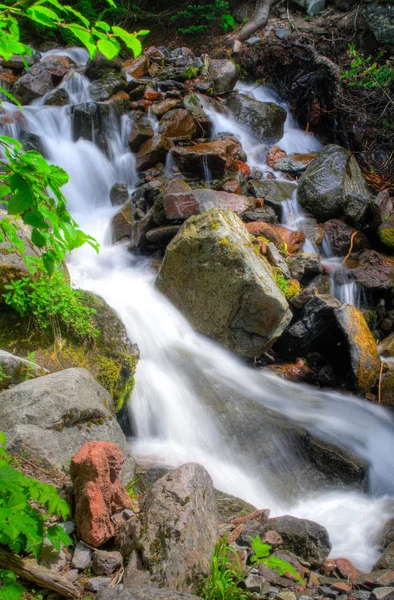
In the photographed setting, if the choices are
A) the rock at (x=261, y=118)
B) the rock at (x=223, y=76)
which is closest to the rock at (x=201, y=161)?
the rock at (x=261, y=118)

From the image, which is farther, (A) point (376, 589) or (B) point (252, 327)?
(B) point (252, 327)

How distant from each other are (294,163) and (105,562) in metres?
10.5

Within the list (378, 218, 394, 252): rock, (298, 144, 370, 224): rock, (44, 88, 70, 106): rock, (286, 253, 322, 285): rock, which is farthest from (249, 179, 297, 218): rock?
(44, 88, 70, 106): rock

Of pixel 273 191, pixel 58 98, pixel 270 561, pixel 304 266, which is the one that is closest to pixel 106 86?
pixel 58 98

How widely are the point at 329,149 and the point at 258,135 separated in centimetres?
307

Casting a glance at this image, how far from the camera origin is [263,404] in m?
5.33

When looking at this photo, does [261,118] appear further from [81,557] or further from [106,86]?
[81,557]

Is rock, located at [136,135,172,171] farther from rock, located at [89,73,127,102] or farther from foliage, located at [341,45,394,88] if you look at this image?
foliage, located at [341,45,394,88]

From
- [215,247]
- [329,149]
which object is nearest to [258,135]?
[329,149]

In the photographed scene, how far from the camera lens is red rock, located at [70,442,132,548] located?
7.17ft

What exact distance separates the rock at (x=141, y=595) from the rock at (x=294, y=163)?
10272 mm

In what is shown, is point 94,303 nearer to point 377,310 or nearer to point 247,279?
point 247,279

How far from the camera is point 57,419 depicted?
2883 millimetres

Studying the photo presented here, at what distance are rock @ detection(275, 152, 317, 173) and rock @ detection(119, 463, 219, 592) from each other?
962cm
